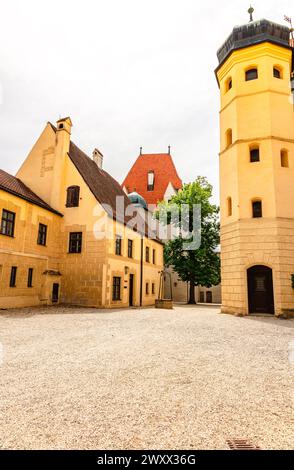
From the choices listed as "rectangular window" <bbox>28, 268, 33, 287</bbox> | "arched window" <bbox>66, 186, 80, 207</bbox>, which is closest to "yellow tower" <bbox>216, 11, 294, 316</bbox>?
"arched window" <bbox>66, 186, 80, 207</bbox>

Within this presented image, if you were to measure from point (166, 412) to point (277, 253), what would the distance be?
14.3 meters

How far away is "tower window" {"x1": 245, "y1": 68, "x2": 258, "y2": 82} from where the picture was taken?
1852 centimetres

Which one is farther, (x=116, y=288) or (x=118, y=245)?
(x=118, y=245)

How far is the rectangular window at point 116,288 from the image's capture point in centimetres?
1978

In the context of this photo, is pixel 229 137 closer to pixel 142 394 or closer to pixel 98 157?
pixel 98 157

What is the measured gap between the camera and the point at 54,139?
68.5 ft

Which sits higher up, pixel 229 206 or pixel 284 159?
pixel 284 159

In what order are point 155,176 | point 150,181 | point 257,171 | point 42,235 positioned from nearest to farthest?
point 257,171 → point 42,235 → point 150,181 → point 155,176

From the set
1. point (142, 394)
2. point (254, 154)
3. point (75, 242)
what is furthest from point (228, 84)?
point (142, 394)

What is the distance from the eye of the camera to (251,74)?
18.6m

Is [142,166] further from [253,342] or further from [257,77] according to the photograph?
[253,342]

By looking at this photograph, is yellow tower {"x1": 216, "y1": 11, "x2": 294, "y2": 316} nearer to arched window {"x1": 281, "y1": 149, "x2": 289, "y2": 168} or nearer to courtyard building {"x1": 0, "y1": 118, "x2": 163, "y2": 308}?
arched window {"x1": 281, "y1": 149, "x2": 289, "y2": 168}

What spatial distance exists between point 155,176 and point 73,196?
29.8 m

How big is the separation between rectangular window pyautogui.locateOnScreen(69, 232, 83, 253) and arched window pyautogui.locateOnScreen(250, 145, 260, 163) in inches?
492
